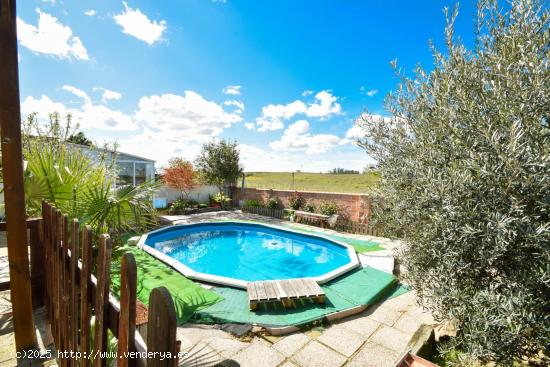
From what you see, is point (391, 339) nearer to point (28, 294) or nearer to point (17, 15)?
point (28, 294)

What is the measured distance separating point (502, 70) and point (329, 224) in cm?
1219

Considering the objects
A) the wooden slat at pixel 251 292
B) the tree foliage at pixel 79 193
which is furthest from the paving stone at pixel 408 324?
the tree foliage at pixel 79 193

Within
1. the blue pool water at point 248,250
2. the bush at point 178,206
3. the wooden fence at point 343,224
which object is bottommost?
the blue pool water at point 248,250

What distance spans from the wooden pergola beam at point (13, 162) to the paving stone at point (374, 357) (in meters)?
4.06

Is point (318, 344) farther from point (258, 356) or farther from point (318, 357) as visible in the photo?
point (258, 356)

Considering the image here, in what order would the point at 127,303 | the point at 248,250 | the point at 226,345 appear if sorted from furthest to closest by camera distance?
the point at 248,250
the point at 226,345
the point at 127,303

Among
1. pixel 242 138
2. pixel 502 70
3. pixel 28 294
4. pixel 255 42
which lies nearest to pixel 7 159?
pixel 28 294

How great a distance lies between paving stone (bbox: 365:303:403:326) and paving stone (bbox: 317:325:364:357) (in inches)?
32.9

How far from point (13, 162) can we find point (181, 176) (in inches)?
620

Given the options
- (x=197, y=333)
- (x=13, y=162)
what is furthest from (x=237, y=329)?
(x=13, y=162)

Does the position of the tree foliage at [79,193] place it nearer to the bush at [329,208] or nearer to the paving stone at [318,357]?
the paving stone at [318,357]

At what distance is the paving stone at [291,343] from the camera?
400cm

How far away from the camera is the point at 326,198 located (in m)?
15.1

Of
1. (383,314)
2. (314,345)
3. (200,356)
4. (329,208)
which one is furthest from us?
(329,208)
